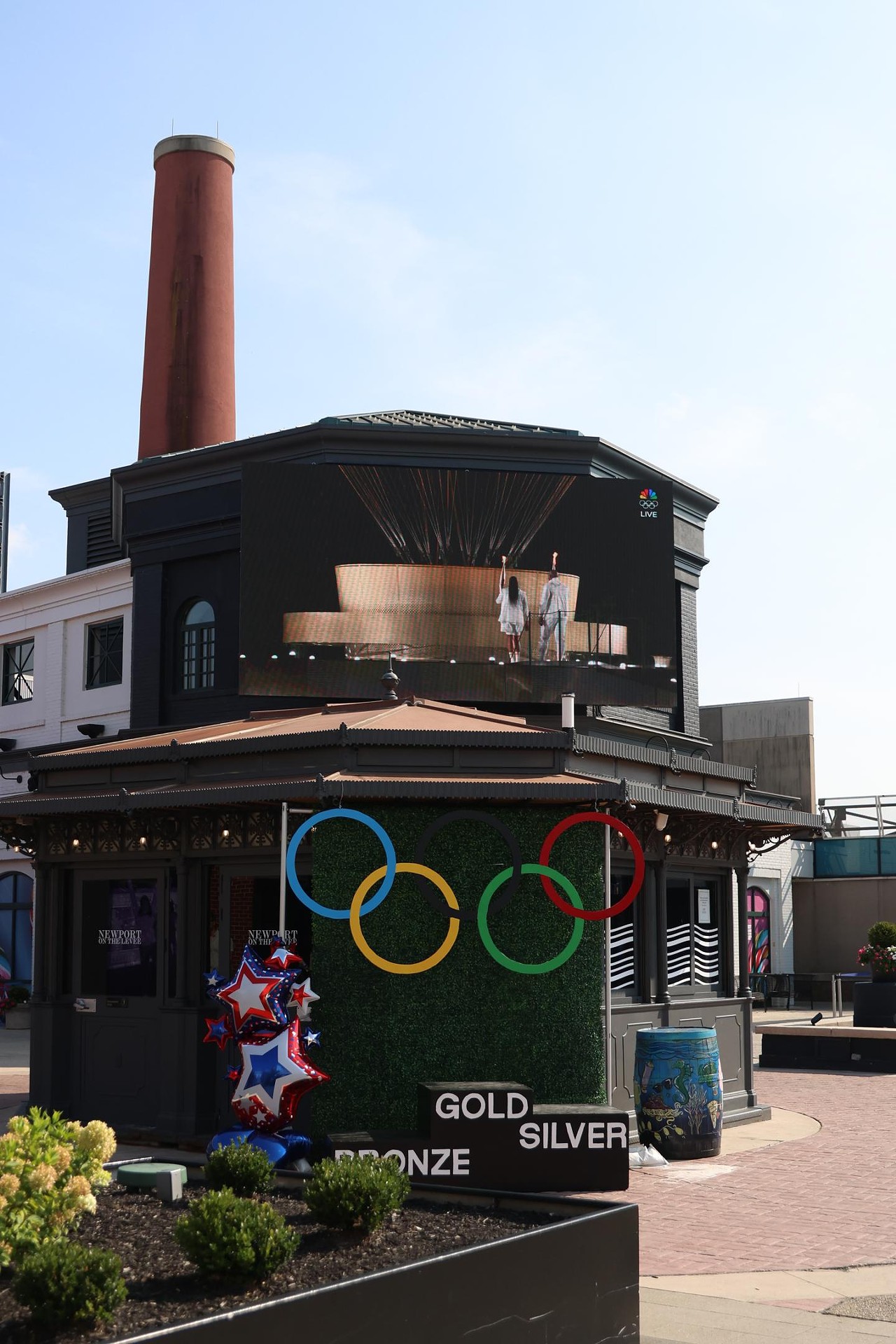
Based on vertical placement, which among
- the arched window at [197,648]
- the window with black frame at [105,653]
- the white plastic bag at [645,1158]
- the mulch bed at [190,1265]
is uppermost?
the window with black frame at [105,653]

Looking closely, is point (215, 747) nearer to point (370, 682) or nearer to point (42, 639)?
point (370, 682)

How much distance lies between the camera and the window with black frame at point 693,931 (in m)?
15.7

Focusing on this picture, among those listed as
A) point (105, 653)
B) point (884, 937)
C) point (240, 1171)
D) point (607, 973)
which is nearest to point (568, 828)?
point (607, 973)

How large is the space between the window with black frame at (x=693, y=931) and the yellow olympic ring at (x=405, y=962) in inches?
138

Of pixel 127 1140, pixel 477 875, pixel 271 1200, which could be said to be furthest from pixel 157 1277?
pixel 127 1140

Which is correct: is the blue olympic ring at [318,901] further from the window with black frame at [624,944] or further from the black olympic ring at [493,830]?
the window with black frame at [624,944]

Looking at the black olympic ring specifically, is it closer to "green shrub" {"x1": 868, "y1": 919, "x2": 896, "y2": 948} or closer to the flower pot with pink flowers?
the flower pot with pink flowers

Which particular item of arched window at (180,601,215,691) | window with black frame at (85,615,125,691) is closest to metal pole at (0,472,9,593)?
window with black frame at (85,615,125,691)

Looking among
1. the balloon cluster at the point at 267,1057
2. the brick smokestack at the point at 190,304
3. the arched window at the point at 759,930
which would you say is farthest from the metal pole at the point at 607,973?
the arched window at the point at 759,930

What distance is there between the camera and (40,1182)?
6324mm

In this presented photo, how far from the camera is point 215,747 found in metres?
13.6

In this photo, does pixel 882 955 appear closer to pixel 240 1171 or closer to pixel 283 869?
pixel 283 869

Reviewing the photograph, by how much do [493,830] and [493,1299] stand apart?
278 inches

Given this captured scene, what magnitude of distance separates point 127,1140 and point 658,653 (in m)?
10.7
